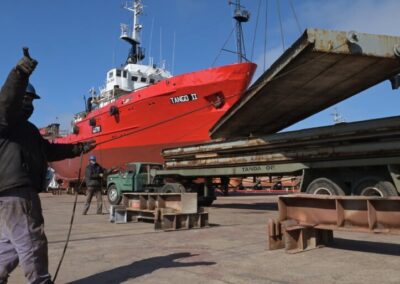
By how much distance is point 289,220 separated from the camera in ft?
21.6

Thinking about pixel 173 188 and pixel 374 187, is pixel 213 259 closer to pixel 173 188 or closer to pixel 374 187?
pixel 374 187

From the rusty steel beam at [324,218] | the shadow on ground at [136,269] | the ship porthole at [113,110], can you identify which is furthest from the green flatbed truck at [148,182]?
the shadow on ground at [136,269]

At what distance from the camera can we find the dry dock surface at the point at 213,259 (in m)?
4.89

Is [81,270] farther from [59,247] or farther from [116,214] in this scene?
[116,214]

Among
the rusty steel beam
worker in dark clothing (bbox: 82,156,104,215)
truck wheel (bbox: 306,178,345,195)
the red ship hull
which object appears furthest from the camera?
the red ship hull

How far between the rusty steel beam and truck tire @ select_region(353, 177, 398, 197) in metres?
2.80

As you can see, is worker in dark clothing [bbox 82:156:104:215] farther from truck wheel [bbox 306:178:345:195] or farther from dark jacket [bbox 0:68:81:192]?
dark jacket [bbox 0:68:81:192]

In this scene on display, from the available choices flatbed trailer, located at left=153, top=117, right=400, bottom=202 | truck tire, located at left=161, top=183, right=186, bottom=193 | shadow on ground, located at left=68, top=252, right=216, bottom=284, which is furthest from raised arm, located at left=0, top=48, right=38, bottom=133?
truck tire, located at left=161, top=183, right=186, bottom=193

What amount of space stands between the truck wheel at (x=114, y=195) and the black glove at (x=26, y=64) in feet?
44.0

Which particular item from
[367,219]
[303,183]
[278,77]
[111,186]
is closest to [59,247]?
[367,219]

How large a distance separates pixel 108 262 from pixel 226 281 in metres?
1.92

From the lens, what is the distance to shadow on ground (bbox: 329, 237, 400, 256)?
629 cm

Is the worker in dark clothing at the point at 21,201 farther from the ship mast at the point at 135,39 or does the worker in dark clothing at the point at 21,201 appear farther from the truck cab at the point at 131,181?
the ship mast at the point at 135,39

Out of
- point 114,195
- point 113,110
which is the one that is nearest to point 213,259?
point 114,195
